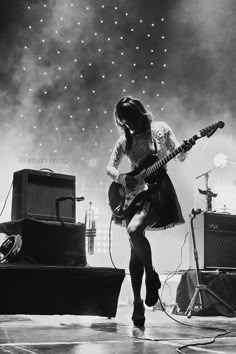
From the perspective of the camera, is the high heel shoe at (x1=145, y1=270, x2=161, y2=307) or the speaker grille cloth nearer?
the high heel shoe at (x1=145, y1=270, x2=161, y2=307)

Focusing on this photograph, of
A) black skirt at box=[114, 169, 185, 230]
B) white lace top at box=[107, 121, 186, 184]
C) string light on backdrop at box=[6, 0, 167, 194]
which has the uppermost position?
string light on backdrop at box=[6, 0, 167, 194]

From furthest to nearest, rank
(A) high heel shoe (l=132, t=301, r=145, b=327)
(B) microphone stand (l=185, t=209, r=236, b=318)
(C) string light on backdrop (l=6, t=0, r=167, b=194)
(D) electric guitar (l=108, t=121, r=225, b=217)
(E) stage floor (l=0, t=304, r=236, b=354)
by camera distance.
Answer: (C) string light on backdrop (l=6, t=0, r=167, b=194) → (B) microphone stand (l=185, t=209, r=236, b=318) → (D) electric guitar (l=108, t=121, r=225, b=217) → (A) high heel shoe (l=132, t=301, r=145, b=327) → (E) stage floor (l=0, t=304, r=236, b=354)

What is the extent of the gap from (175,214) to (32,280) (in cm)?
102

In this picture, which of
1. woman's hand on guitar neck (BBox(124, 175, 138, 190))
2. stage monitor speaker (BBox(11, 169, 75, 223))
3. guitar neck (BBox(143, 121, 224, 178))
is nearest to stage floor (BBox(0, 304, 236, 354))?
woman's hand on guitar neck (BBox(124, 175, 138, 190))

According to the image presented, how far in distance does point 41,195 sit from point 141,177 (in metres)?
0.94

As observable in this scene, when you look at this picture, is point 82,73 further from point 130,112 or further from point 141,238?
point 141,238

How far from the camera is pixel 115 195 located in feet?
10.9

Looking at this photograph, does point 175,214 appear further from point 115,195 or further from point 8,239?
point 8,239

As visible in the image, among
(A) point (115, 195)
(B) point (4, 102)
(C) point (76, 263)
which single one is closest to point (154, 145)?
(A) point (115, 195)

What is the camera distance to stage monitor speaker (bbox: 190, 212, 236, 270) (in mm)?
4727

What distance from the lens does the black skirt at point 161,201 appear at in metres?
3.11

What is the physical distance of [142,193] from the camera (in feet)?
10.3

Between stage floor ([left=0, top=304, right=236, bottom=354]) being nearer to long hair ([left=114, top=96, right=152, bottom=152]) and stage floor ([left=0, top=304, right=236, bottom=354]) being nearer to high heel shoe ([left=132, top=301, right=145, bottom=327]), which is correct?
high heel shoe ([left=132, top=301, right=145, bottom=327])

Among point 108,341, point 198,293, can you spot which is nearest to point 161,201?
point 108,341
